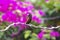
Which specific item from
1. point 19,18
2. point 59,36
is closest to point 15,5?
point 19,18

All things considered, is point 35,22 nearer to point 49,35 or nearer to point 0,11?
point 49,35

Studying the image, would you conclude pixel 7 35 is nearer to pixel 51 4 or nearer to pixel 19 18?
pixel 19 18

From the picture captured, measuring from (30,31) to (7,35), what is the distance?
321 mm

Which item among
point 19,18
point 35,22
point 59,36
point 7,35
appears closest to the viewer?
point 7,35

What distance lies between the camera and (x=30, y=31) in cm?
217

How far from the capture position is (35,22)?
2.21m

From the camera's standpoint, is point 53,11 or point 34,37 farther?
point 53,11

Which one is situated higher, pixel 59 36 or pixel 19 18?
pixel 19 18

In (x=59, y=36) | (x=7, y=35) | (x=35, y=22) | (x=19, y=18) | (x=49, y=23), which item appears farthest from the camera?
(x=49, y=23)

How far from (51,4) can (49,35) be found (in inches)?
33.3

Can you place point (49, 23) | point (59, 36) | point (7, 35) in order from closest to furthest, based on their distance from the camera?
1. point (7, 35)
2. point (59, 36)
3. point (49, 23)

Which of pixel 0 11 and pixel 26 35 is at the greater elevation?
pixel 0 11

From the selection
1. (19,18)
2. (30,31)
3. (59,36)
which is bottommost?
(59,36)

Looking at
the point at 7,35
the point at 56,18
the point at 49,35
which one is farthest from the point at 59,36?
the point at 7,35
